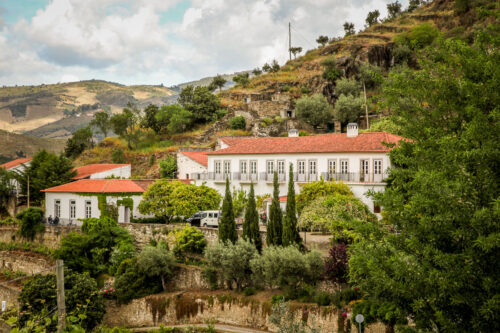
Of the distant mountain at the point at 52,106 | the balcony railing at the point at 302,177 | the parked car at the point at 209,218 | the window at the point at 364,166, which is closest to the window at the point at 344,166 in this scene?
the balcony railing at the point at 302,177

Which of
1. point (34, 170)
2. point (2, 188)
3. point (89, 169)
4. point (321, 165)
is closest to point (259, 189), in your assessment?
point (321, 165)

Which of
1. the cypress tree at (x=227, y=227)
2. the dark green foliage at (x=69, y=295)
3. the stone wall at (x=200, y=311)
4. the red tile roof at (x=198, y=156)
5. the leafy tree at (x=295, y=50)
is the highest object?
the leafy tree at (x=295, y=50)

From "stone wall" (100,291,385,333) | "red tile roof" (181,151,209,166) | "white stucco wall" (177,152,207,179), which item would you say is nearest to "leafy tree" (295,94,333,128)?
"red tile roof" (181,151,209,166)

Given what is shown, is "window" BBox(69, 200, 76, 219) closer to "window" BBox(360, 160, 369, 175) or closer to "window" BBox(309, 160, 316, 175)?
"window" BBox(309, 160, 316, 175)

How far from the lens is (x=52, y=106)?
165 meters

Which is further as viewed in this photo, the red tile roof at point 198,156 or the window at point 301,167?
the red tile roof at point 198,156

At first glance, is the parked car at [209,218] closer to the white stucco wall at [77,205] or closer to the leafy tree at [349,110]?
the white stucco wall at [77,205]

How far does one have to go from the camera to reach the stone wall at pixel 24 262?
2969 centimetres

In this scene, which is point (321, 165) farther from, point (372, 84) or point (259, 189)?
point (372, 84)

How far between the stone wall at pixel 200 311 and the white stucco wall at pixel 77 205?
351 inches

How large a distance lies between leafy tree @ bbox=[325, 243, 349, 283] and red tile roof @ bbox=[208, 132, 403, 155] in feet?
34.8

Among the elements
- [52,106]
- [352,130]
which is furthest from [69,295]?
[52,106]

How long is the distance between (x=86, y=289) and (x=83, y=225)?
8949 millimetres

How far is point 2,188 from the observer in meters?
42.3
